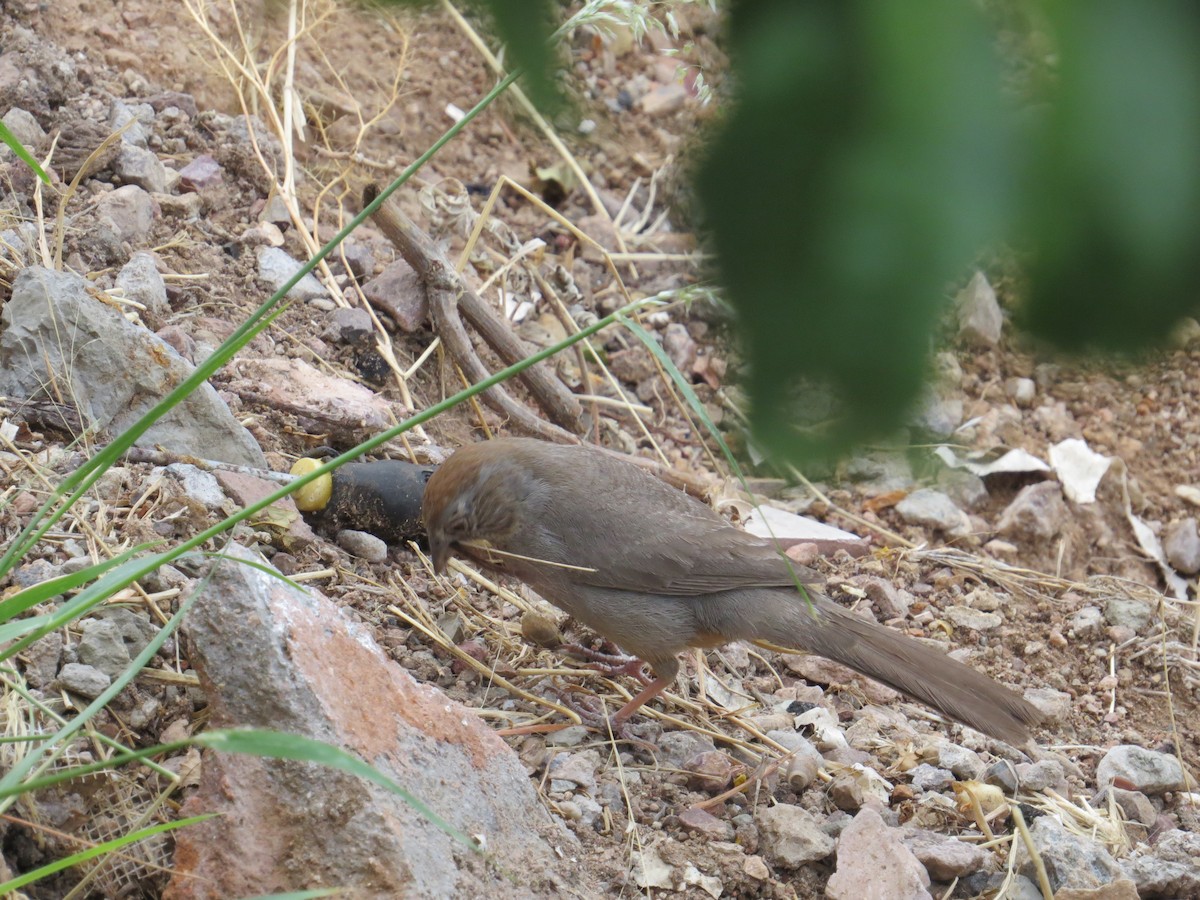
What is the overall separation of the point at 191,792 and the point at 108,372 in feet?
5.20

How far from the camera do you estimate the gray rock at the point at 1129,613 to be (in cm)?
455

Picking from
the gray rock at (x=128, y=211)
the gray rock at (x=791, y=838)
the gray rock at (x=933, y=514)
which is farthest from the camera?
the gray rock at (x=933, y=514)

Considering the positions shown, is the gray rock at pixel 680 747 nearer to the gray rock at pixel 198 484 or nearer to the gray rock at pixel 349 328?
the gray rock at pixel 198 484

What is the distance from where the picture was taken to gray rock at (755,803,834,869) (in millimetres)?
3094

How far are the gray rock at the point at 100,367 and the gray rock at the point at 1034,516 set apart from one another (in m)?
3.08

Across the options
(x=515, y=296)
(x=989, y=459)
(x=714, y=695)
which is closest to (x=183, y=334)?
(x=515, y=296)

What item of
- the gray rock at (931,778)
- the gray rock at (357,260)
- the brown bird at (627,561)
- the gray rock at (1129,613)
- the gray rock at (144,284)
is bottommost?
the gray rock at (1129,613)

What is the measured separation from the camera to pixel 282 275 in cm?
477

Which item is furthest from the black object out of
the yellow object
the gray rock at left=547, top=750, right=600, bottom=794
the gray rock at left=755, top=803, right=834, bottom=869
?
the gray rock at left=755, top=803, right=834, bottom=869

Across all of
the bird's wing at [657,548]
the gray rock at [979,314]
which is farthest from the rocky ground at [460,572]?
the bird's wing at [657,548]

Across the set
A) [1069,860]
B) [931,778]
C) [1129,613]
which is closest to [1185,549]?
[1129,613]

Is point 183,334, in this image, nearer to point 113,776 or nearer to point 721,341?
point 113,776

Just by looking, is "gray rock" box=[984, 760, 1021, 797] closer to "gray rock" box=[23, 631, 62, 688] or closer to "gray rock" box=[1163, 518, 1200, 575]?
"gray rock" box=[1163, 518, 1200, 575]

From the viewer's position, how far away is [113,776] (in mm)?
2570
